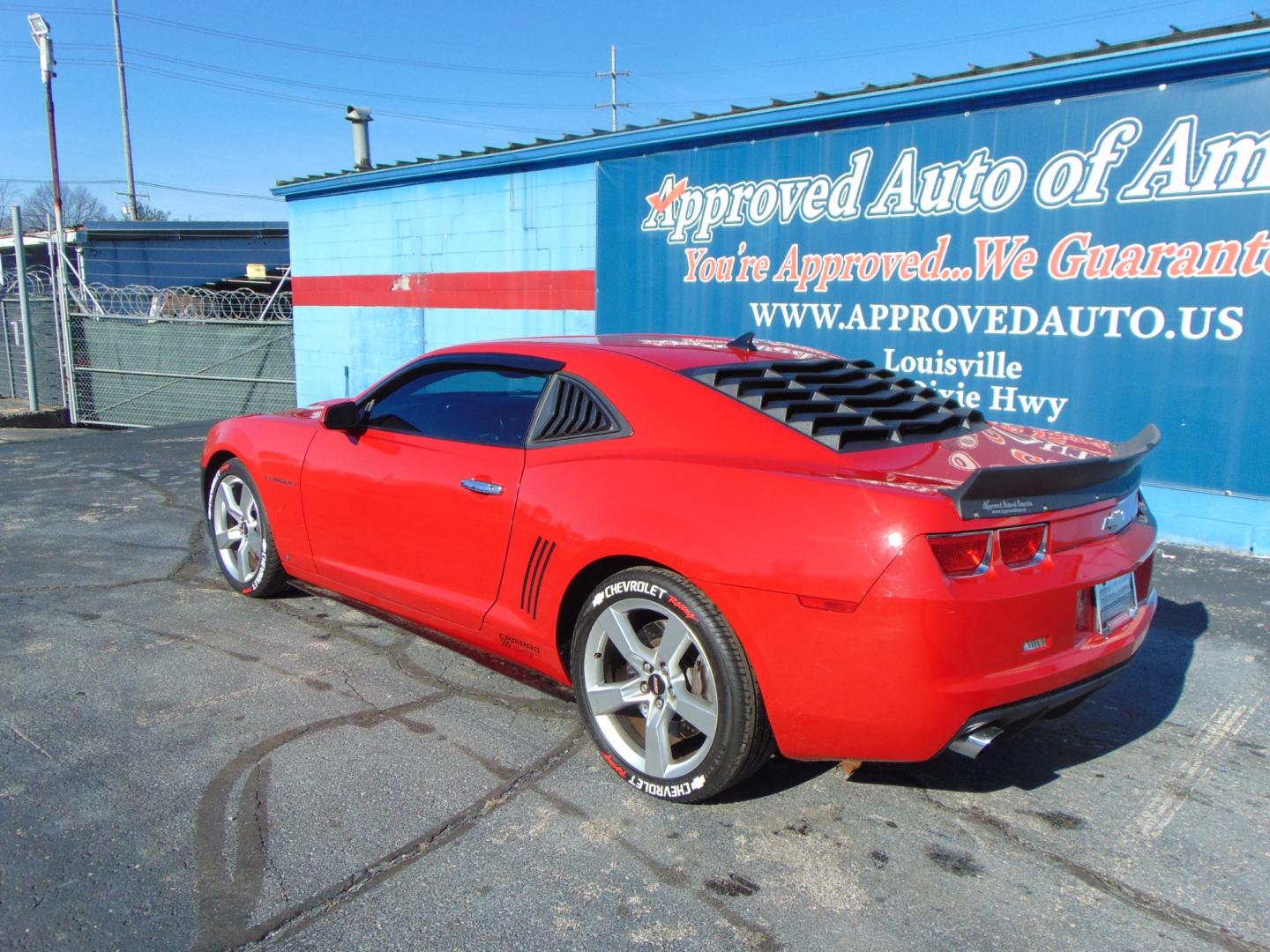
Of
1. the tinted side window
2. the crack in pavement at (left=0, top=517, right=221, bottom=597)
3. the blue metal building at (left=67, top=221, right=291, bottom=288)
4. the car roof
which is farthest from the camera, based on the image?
the blue metal building at (left=67, top=221, right=291, bottom=288)

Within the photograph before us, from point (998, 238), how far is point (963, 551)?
5169 millimetres

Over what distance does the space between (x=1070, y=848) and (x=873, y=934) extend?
81 centimetres

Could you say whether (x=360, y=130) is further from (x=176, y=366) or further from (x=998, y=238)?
(x=998, y=238)

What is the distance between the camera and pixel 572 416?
11.4 feet

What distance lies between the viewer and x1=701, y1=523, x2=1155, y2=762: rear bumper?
247 cm

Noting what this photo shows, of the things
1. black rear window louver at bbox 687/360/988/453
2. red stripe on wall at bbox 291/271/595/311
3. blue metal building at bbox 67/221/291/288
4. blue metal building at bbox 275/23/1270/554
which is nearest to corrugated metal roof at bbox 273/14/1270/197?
blue metal building at bbox 275/23/1270/554

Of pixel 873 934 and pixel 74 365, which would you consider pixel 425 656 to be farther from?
pixel 74 365

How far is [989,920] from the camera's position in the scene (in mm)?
2432

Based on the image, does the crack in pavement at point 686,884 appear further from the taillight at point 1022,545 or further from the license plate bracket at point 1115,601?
the license plate bracket at point 1115,601

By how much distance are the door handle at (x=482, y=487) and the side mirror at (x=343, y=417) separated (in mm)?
889

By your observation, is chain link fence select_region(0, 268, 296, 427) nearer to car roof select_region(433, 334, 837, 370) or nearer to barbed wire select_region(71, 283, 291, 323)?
barbed wire select_region(71, 283, 291, 323)

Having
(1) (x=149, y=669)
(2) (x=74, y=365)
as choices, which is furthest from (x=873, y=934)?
(2) (x=74, y=365)

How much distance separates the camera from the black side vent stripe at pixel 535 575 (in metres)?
3.31

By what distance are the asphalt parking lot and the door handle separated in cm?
89
